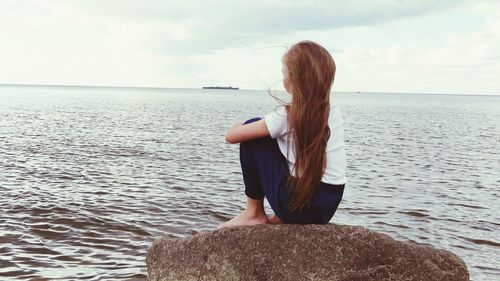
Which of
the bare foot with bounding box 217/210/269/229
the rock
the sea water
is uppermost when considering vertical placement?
the bare foot with bounding box 217/210/269/229

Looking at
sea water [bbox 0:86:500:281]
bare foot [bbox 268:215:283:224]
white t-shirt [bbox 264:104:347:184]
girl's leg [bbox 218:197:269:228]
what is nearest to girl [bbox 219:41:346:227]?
white t-shirt [bbox 264:104:347:184]

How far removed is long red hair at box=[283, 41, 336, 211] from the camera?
4.72 m

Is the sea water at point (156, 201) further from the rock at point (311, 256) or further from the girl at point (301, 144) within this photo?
the girl at point (301, 144)

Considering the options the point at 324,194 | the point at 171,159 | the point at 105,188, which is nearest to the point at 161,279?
the point at 324,194

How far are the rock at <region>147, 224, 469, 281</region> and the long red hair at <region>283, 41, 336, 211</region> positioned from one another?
0.41 metres

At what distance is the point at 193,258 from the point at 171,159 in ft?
52.7

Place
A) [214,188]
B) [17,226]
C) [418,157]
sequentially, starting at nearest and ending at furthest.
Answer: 1. [17,226]
2. [214,188]
3. [418,157]

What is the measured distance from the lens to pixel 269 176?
4.99m

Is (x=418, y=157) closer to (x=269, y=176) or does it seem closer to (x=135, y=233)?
(x=135, y=233)

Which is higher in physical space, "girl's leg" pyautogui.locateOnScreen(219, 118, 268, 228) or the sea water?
"girl's leg" pyautogui.locateOnScreen(219, 118, 268, 228)

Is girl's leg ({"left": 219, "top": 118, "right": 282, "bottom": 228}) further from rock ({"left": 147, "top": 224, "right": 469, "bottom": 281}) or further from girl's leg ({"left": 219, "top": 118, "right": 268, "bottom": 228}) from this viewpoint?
rock ({"left": 147, "top": 224, "right": 469, "bottom": 281})

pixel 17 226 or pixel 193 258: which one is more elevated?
pixel 193 258

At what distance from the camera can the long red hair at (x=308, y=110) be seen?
472 centimetres

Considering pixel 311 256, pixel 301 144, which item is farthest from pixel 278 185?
pixel 311 256
